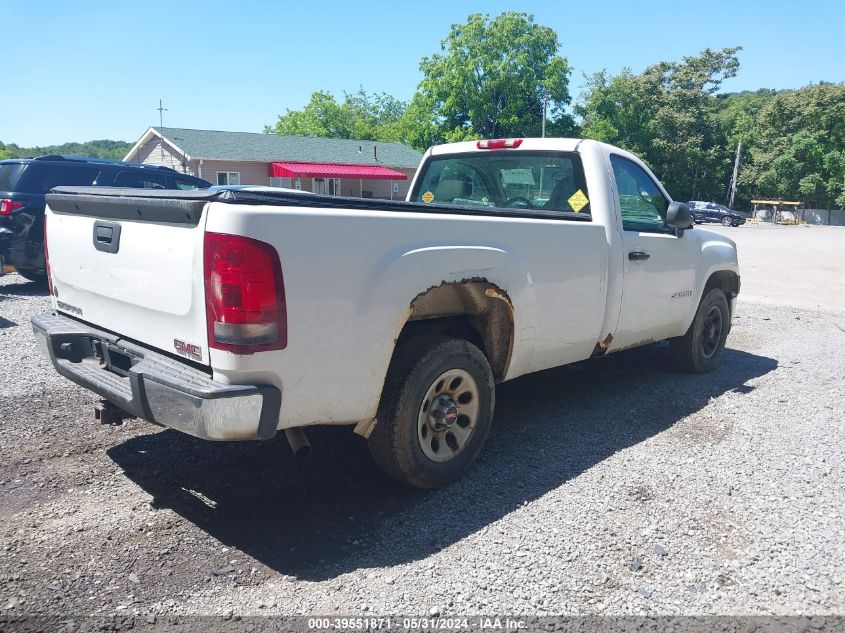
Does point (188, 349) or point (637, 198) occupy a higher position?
point (637, 198)

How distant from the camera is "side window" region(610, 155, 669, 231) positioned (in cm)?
517

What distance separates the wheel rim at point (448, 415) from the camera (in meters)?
3.72

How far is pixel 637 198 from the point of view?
5.39 m

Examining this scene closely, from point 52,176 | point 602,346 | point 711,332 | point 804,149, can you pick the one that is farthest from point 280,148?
point 804,149

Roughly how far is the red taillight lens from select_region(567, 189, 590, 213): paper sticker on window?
110 inches

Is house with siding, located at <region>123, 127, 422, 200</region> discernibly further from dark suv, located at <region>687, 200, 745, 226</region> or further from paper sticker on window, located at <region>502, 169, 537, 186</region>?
paper sticker on window, located at <region>502, 169, 537, 186</region>

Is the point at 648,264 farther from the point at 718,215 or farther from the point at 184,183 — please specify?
the point at 718,215

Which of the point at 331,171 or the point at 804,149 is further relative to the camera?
the point at 804,149

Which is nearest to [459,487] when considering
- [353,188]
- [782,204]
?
[353,188]

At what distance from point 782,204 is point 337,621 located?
205ft

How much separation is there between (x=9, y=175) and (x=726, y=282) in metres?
9.54

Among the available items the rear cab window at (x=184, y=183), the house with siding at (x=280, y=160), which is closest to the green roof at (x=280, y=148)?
the house with siding at (x=280, y=160)

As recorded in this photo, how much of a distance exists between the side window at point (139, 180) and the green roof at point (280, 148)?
982 inches

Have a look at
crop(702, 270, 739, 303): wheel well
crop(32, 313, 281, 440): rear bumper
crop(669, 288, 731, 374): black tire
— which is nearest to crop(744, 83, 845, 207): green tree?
crop(702, 270, 739, 303): wheel well
